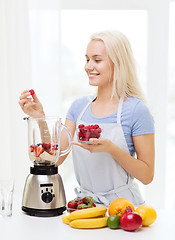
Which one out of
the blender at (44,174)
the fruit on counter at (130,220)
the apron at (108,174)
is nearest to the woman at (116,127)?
the apron at (108,174)

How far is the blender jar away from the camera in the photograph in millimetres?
1531

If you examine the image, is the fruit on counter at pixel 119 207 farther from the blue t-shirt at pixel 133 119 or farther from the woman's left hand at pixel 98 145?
the blue t-shirt at pixel 133 119

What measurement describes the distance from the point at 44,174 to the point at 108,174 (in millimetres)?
399

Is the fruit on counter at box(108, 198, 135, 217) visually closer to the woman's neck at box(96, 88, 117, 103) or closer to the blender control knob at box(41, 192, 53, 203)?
the blender control knob at box(41, 192, 53, 203)

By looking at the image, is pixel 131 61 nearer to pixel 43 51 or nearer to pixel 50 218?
pixel 50 218

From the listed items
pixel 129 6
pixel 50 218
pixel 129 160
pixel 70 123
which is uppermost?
pixel 129 6

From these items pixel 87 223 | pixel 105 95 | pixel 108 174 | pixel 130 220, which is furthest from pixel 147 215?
pixel 105 95

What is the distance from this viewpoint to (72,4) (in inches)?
120

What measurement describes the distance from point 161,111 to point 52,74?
88cm

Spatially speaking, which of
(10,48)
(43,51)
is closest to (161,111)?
(43,51)

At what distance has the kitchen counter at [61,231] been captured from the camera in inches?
51.4

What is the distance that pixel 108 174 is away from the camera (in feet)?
5.94

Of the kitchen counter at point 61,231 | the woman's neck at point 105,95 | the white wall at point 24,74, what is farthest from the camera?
the white wall at point 24,74

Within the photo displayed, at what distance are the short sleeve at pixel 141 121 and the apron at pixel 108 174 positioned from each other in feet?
0.22
